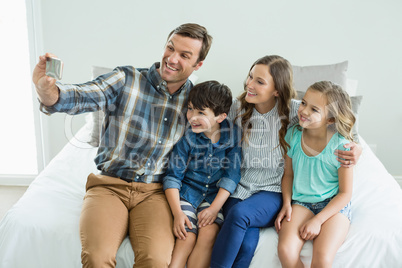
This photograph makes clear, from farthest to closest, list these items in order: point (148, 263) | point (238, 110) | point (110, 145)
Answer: point (238, 110)
point (110, 145)
point (148, 263)

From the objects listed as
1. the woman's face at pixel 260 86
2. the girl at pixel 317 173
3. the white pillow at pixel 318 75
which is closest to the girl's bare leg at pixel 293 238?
the girl at pixel 317 173

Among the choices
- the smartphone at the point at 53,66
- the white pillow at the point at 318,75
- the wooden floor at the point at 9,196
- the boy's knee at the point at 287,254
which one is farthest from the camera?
the wooden floor at the point at 9,196

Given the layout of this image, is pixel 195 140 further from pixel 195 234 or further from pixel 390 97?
pixel 390 97

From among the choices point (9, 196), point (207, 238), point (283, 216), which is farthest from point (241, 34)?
point (9, 196)

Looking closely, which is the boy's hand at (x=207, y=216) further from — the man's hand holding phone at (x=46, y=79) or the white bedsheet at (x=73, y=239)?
the man's hand holding phone at (x=46, y=79)

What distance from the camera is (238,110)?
5.53 ft

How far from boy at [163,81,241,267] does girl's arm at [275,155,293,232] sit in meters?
0.20

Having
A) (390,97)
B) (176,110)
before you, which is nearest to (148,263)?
(176,110)

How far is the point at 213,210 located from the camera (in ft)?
4.84

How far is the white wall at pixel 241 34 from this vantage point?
2385mm

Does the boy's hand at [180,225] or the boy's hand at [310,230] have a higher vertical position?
the boy's hand at [310,230]

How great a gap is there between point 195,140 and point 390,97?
1674 millimetres

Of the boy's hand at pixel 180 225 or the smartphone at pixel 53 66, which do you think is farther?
the boy's hand at pixel 180 225

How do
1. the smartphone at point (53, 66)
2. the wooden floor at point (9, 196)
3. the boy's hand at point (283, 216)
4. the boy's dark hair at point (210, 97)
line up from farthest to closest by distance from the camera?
the wooden floor at point (9, 196) → the boy's dark hair at point (210, 97) → the boy's hand at point (283, 216) → the smartphone at point (53, 66)
